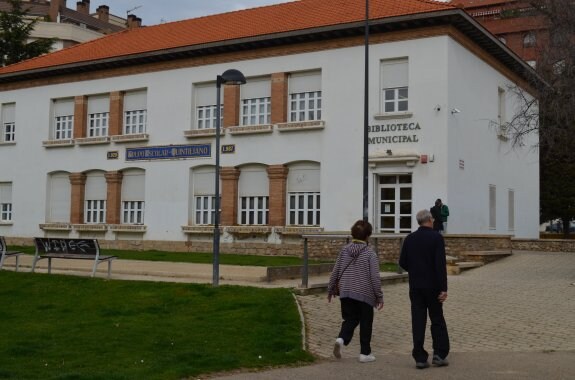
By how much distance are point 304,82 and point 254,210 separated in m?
5.20

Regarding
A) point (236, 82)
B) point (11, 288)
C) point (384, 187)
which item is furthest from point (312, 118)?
point (11, 288)

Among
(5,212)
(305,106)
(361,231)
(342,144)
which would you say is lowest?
(361,231)

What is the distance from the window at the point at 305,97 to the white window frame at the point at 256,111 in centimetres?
98

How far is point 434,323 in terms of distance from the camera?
8.44 metres

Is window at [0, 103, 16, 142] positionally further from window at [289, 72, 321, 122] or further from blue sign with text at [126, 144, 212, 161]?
window at [289, 72, 321, 122]

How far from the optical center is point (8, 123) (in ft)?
119

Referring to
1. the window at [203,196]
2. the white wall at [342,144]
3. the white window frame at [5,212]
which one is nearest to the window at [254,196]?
the white wall at [342,144]

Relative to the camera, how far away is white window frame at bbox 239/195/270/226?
2814cm

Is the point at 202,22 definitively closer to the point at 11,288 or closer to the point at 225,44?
the point at 225,44

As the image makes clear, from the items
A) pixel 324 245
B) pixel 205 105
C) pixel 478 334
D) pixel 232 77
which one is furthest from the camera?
pixel 205 105

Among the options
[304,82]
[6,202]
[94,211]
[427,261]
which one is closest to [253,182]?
[304,82]

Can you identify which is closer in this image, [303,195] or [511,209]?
[303,195]

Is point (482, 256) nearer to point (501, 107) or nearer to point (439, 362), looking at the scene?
point (501, 107)

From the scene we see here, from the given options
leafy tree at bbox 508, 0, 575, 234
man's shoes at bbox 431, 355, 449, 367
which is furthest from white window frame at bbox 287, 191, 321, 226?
man's shoes at bbox 431, 355, 449, 367
